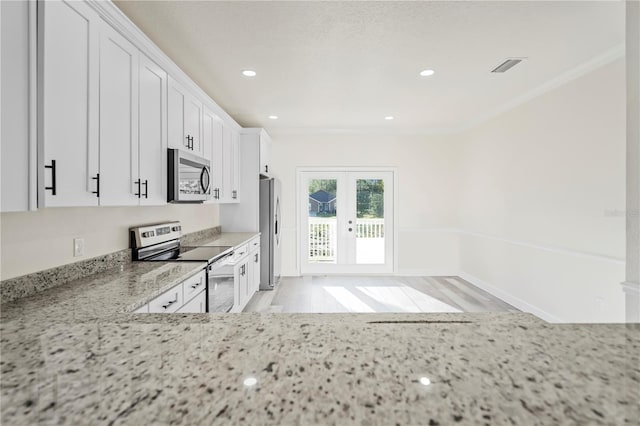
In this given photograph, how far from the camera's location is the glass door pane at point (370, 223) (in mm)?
5715

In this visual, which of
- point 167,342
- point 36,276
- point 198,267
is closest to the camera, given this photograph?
point 167,342

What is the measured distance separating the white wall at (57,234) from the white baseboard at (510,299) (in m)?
3.69

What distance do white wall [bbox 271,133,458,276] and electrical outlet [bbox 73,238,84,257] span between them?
12.1 ft

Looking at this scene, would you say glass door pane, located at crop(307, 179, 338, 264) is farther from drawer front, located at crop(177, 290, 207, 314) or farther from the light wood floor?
drawer front, located at crop(177, 290, 207, 314)

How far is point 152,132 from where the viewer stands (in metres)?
2.29

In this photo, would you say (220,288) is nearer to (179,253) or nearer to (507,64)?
(179,253)

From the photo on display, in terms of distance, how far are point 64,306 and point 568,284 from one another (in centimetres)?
407

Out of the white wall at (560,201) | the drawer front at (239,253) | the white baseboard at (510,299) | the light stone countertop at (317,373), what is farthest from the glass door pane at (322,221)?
the light stone countertop at (317,373)

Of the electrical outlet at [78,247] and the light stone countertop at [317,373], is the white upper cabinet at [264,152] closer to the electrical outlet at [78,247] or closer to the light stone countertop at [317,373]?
the electrical outlet at [78,247]

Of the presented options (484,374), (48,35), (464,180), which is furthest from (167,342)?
(464,180)

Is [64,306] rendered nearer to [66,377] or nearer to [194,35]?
[66,377]

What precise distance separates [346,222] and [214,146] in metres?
2.81

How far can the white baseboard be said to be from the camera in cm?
350

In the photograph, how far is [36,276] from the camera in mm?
1698
